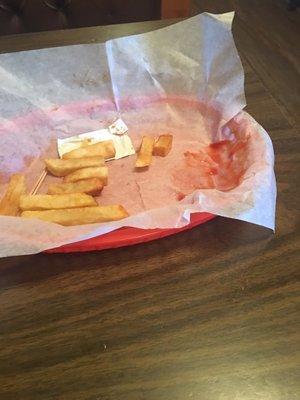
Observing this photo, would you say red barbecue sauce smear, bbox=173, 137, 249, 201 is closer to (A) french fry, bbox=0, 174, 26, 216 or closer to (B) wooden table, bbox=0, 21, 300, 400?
(B) wooden table, bbox=0, 21, 300, 400

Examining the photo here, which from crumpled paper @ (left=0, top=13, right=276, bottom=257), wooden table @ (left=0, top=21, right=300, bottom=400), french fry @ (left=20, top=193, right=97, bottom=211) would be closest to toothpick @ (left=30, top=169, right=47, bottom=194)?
crumpled paper @ (left=0, top=13, right=276, bottom=257)

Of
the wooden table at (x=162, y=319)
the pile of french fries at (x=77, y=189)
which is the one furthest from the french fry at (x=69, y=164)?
the wooden table at (x=162, y=319)

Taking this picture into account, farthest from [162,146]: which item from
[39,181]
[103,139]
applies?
[39,181]

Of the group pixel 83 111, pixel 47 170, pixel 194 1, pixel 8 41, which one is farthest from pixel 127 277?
pixel 194 1

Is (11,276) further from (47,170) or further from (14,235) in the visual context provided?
(47,170)

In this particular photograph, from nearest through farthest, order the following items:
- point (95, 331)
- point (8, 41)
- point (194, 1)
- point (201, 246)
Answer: point (95, 331) → point (201, 246) → point (8, 41) → point (194, 1)

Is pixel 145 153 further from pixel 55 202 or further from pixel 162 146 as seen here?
pixel 55 202
